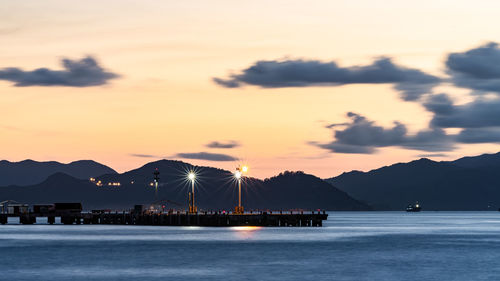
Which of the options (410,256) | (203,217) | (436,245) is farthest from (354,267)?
(203,217)

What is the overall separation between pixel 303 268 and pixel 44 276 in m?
26.2

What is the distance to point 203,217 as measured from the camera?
178 m

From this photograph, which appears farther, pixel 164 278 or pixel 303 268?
pixel 303 268

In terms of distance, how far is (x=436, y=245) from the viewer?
129000mm

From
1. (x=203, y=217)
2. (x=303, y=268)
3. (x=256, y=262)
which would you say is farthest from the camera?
(x=203, y=217)

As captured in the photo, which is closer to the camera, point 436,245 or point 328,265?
point 328,265

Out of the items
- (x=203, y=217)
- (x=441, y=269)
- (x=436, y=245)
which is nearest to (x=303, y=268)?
(x=441, y=269)

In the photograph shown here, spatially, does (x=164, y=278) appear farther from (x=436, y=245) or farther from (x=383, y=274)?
(x=436, y=245)

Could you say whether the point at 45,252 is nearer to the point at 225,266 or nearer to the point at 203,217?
the point at 225,266

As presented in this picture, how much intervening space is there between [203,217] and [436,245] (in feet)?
206

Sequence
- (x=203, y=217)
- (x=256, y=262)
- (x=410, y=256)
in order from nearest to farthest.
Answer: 1. (x=256, y=262)
2. (x=410, y=256)
3. (x=203, y=217)

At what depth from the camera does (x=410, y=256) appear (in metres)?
105

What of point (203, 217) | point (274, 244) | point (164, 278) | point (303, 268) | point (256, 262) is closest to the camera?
point (164, 278)

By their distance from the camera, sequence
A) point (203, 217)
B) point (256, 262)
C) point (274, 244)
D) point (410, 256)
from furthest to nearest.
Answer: point (203, 217), point (274, 244), point (410, 256), point (256, 262)
